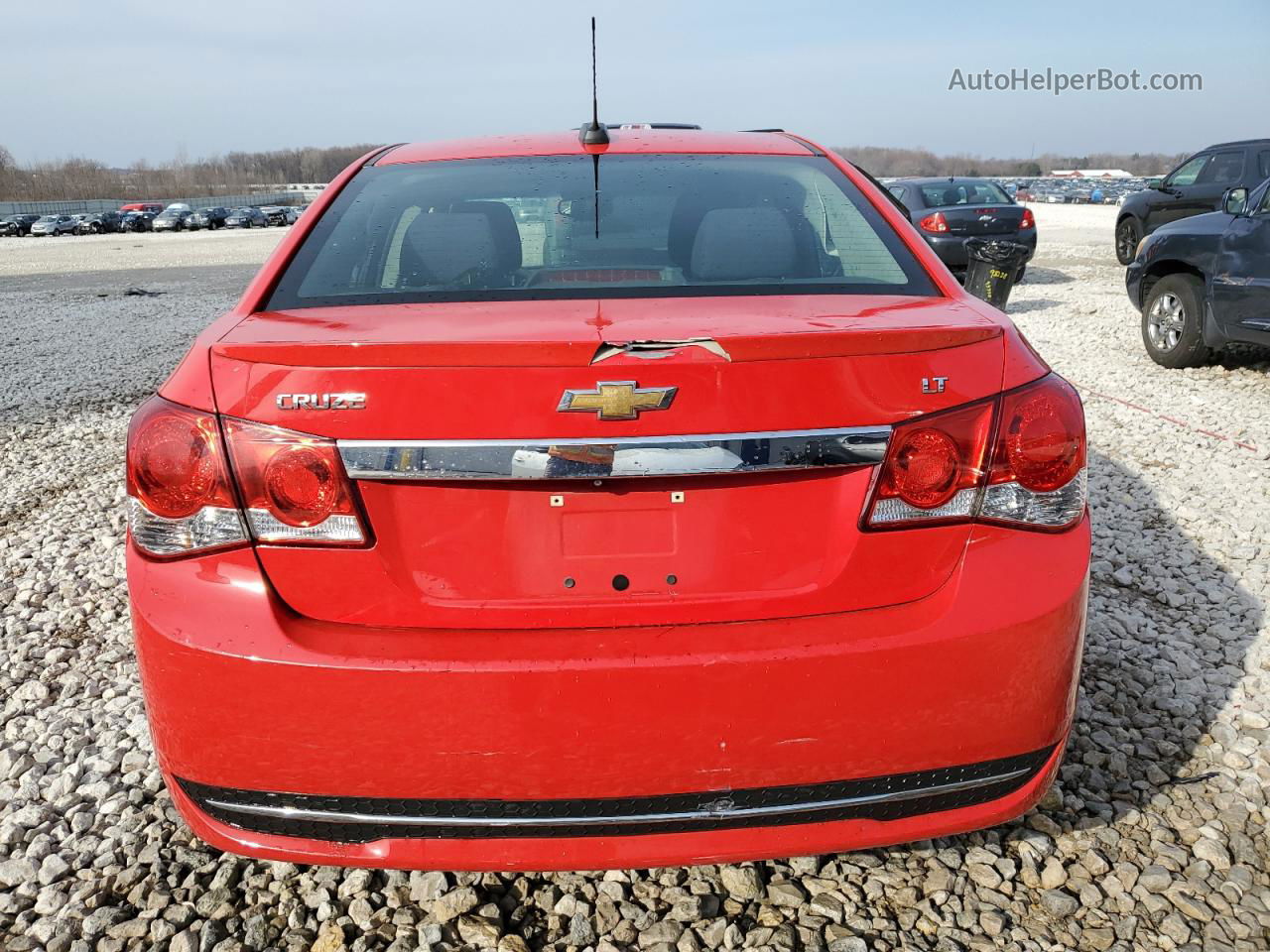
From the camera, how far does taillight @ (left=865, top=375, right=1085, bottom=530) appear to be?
1.68 meters

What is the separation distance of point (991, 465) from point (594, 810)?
0.92 meters

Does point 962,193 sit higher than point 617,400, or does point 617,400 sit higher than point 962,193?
point 617,400

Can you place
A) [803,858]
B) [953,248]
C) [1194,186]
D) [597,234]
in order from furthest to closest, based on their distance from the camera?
1. [1194,186]
2. [953,248]
3. [597,234]
4. [803,858]

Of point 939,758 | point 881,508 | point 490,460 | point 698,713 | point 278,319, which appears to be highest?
point 278,319

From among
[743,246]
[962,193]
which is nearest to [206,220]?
[962,193]

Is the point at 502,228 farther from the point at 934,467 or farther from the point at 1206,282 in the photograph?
the point at 1206,282

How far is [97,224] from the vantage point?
58.4 m

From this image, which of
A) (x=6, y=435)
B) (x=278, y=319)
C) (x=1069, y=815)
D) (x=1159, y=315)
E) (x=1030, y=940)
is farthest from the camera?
(x=1159, y=315)

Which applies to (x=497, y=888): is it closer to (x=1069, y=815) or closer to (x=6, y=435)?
(x=1069, y=815)

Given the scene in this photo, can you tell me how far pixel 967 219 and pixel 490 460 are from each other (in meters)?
13.7

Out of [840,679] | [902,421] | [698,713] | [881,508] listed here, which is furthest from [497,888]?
[902,421]

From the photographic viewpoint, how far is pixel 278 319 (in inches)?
75.5

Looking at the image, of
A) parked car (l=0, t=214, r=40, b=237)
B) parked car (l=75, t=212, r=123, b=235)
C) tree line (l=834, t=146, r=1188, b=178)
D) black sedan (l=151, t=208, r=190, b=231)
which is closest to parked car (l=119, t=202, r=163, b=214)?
parked car (l=75, t=212, r=123, b=235)

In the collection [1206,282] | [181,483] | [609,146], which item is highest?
[609,146]
